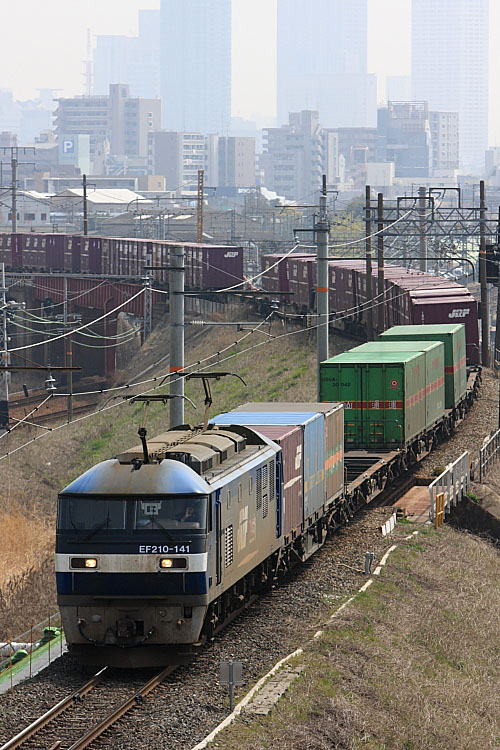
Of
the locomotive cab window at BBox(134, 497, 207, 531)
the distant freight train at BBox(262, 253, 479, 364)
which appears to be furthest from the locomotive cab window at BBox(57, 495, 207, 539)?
the distant freight train at BBox(262, 253, 479, 364)

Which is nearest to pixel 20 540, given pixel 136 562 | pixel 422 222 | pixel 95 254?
pixel 136 562

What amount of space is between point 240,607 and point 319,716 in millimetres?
4687

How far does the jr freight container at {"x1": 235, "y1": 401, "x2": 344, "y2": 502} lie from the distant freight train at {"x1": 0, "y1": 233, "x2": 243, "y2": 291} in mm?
37065

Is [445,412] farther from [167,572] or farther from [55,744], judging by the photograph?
[55,744]

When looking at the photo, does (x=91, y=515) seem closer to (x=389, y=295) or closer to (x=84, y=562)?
(x=84, y=562)

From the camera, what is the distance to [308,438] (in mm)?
24172

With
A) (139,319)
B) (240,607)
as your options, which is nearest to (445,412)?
(240,607)

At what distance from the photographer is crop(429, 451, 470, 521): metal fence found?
30.1 m

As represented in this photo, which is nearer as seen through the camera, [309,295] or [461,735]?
[461,735]

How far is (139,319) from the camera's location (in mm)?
84000

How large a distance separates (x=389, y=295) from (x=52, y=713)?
144ft

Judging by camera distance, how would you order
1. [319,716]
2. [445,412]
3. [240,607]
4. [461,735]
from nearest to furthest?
[319,716]
[461,735]
[240,607]
[445,412]

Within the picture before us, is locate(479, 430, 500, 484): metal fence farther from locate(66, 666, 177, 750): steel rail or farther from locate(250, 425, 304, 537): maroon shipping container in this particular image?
locate(66, 666, 177, 750): steel rail

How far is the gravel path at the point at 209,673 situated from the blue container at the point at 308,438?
1.44 meters
